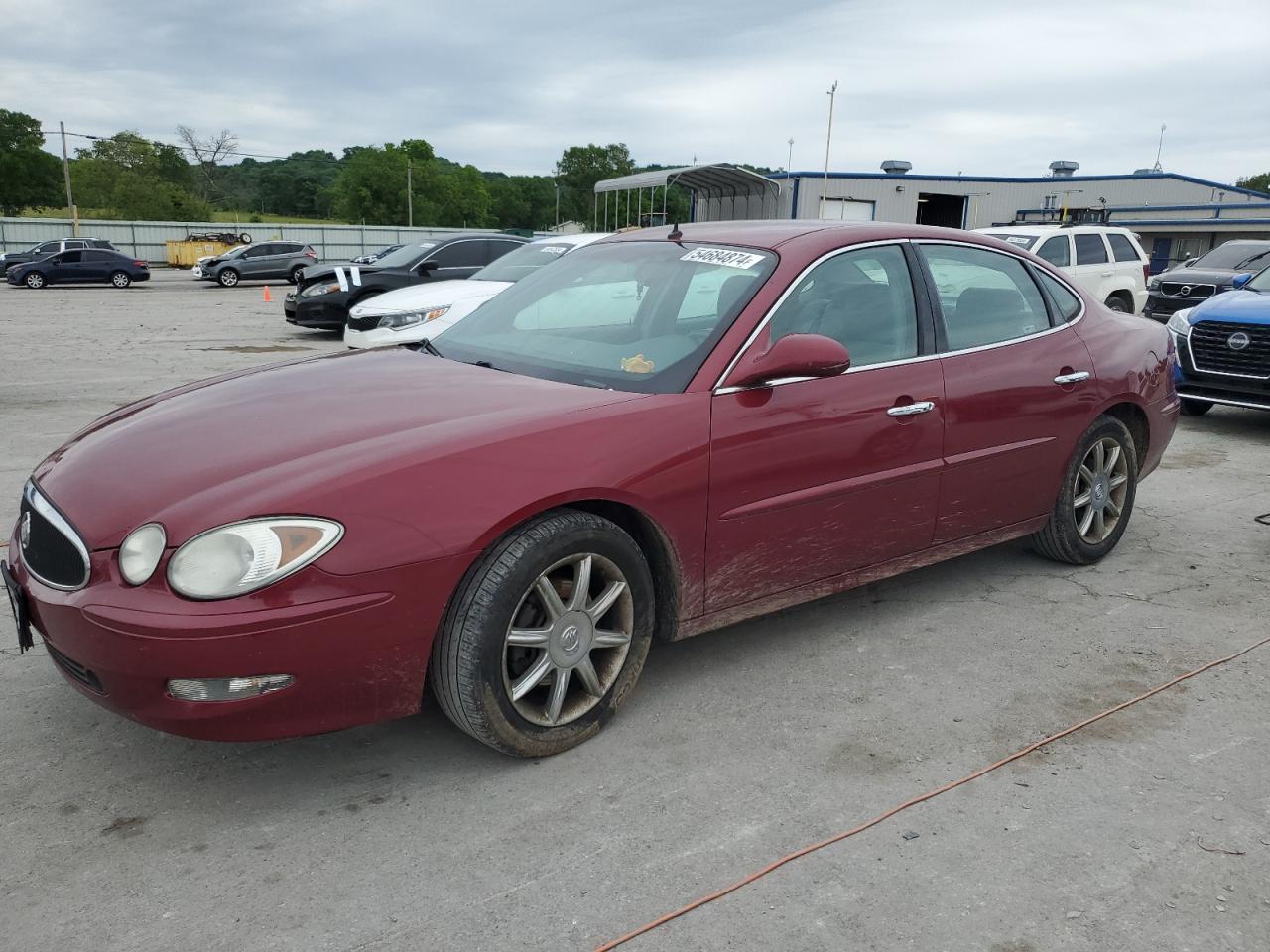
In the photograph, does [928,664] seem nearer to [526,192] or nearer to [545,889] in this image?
[545,889]

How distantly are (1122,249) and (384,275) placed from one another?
10.5 m

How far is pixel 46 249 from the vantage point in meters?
37.4

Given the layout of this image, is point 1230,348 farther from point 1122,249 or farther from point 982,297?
point 1122,249

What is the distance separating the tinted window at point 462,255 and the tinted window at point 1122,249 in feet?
29.9

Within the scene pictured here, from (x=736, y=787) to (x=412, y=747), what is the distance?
3.24ft

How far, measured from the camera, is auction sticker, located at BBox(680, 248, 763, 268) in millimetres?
3643

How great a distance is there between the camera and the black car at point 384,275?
14258 mm

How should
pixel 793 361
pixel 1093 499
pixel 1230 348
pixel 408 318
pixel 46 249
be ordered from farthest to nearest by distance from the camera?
pixel 46 249, pixel 408 318, pixel 1230 348, pixel 1093 499, pixel 793 361

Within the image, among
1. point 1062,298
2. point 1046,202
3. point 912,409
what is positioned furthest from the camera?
point 1046,202

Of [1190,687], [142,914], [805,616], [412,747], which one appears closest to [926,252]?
[805,616]

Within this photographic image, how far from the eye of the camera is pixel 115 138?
232ft

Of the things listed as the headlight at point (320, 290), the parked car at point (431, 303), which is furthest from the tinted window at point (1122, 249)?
the headlight at point (320, 290)

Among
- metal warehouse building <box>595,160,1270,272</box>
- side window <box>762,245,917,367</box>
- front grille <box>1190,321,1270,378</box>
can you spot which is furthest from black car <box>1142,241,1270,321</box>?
metal warehouse building <box>595,160,1270,272</box>

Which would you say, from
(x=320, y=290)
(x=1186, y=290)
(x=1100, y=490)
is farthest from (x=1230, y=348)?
(x=320, y=290)
